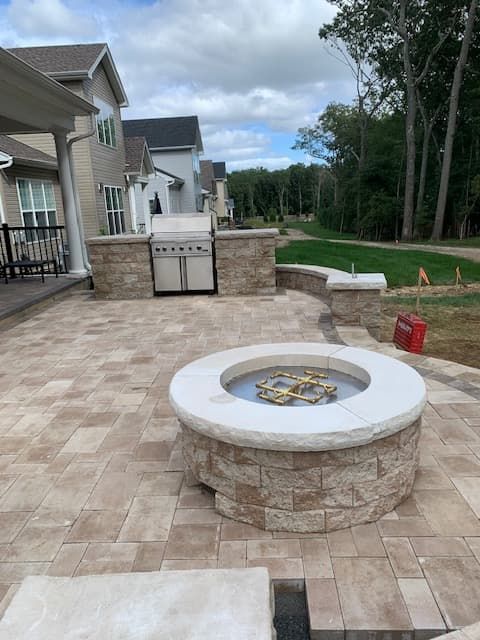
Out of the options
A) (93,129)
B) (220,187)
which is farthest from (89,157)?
(220,187)

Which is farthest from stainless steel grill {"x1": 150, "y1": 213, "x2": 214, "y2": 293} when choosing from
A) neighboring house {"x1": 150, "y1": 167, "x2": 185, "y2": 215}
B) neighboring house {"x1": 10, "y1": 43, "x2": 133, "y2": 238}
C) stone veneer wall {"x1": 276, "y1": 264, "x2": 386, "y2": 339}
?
neighboring house {"x1": 150, "y1": 167, "x2": 185, "y2": 215}

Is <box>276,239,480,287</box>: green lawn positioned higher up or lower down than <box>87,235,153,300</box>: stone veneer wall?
lower down

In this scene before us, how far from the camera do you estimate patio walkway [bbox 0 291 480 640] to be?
2018 millimetres

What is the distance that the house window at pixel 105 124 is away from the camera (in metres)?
15.7

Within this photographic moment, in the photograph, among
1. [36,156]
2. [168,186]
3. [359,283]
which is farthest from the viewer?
[168,186]

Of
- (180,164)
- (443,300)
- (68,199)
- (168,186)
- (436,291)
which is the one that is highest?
(180,164)

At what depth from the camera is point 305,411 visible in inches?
98.1

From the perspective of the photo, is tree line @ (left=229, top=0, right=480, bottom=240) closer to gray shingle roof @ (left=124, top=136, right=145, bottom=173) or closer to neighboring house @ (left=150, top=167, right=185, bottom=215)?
neighboring house @ (left=150, top=167, right=185, bottom=215)

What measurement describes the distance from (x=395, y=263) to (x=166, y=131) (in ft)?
66.6

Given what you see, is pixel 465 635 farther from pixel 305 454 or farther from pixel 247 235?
pixel 247 235

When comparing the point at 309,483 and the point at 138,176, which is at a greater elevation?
the point at 138,176

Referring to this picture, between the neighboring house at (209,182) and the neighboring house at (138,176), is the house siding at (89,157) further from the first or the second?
the neighboring house at (209,182)

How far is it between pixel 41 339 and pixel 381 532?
5.11 meters

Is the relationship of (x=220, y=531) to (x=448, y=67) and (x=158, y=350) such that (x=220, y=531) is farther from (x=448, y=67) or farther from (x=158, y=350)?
(x=448, y=67)
